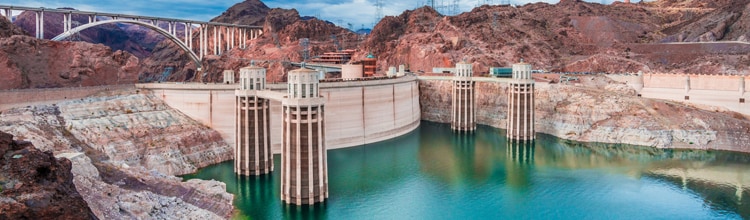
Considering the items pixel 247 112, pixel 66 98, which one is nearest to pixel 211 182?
pixel 247 112

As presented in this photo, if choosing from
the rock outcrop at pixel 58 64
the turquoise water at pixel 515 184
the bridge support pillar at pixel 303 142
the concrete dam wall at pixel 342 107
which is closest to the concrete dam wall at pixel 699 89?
the turquoise water at pixel 515 184

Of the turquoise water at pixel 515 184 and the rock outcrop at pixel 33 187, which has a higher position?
the rock outcrop at pixel 33 187

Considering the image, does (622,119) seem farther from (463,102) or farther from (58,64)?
(58,64)

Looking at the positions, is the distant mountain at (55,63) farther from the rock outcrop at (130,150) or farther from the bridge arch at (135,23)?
the bridge arch at (135,23)

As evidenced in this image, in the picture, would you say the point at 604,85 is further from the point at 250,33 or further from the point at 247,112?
the point at 250,33

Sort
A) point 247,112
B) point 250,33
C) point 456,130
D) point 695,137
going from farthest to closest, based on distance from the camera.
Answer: point 250,33, point 456,130, point 695,137, point 247,112
